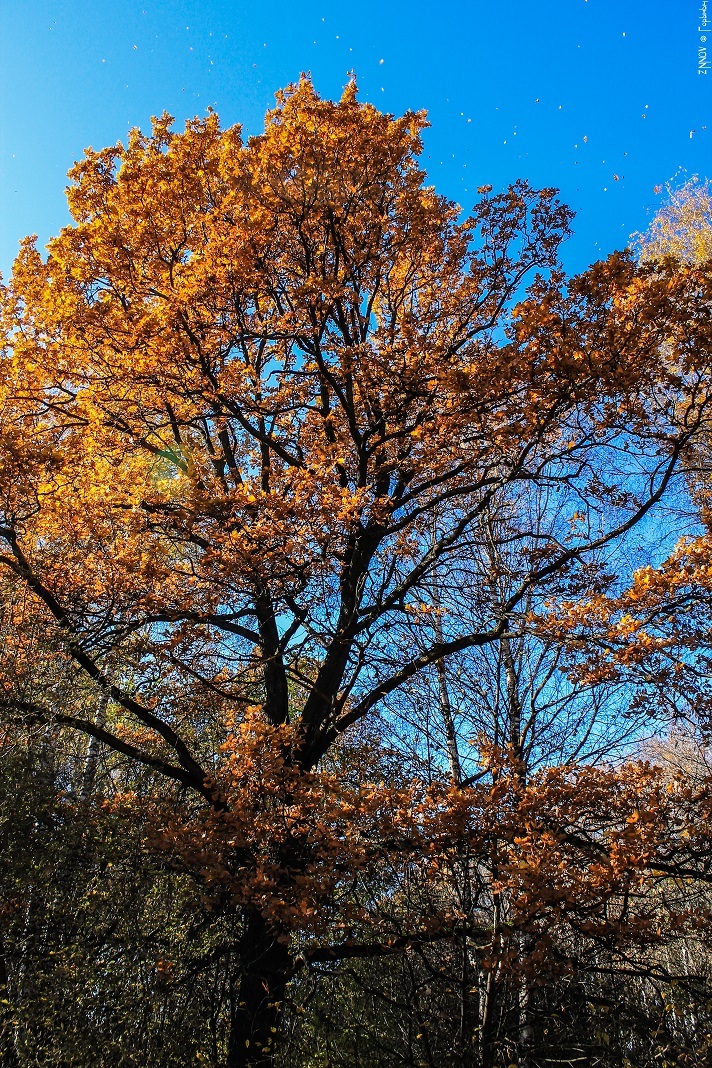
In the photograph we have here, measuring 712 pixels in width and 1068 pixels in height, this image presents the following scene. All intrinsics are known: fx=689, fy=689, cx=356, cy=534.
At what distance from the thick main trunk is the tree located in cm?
3

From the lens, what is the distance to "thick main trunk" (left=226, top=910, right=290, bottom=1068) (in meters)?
5.05

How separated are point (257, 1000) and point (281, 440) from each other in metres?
5.58

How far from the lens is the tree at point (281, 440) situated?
5238 millimetres

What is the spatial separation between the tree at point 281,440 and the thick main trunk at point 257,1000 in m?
0.03

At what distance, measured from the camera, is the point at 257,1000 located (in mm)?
5465

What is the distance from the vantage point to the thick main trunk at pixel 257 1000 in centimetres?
505

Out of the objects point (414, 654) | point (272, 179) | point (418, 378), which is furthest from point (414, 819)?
point (272, 179)

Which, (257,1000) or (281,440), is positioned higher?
(281,440)

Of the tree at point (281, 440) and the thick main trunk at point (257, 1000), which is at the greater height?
the tree at point (281, 440)

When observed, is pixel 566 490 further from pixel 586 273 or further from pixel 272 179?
pixel 272 179

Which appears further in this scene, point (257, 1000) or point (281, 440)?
point (281, 440)

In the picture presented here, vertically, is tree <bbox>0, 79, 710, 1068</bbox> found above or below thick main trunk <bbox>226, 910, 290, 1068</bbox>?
above

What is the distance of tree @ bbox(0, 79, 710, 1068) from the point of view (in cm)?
524

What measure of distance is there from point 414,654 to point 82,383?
4.60 m
